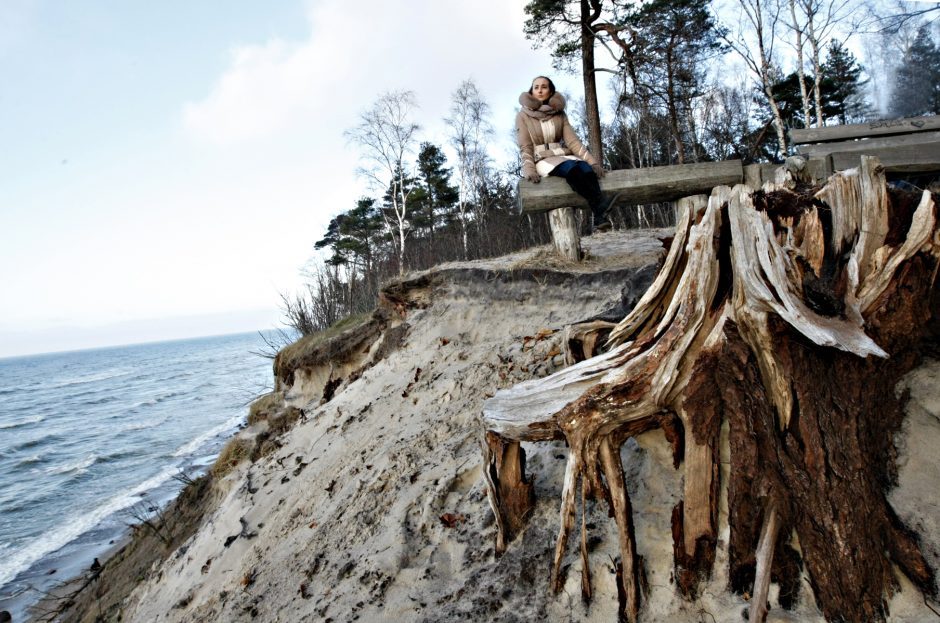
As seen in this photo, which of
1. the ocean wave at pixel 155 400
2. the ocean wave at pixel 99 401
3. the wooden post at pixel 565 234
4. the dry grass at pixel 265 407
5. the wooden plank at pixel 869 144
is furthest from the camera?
the ocean wave at pixel 99 401

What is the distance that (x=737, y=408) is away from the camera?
6.57ft

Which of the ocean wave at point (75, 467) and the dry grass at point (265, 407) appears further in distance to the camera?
the ocean wave at point (75, 467)

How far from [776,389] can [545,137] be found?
4.37 meters

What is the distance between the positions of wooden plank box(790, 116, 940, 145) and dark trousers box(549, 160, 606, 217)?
2459 mm

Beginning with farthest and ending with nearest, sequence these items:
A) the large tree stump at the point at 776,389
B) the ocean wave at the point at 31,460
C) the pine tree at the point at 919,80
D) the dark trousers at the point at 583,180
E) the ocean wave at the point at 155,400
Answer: the ocean wave at the point at 155,400, the pine tree at the point at 919,80, the ocean wave at the point at 31,460, the dark trousers at the point at 583,180, the large tree stump at the point at 776,389

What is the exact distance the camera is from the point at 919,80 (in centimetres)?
1706

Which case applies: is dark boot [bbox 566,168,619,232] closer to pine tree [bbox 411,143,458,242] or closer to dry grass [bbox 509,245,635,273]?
dry grass [bbox 509,245,635,273]

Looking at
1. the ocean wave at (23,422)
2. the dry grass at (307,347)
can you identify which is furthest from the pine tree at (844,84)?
the ocean wave at (23,422)

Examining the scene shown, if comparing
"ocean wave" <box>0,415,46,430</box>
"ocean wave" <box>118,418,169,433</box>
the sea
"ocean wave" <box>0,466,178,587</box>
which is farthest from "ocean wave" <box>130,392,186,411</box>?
"ocean wave" <box>0,466,178,587</box>

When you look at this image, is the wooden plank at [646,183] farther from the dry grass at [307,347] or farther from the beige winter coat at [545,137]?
the dry grass at [307,347]

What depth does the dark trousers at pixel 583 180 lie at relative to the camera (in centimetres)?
547

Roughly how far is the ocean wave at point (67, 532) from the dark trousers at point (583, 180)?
10.9 m

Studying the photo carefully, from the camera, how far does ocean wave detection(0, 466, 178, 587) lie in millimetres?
8875

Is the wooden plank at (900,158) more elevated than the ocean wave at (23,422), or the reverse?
the wooden plank at (900,158)
